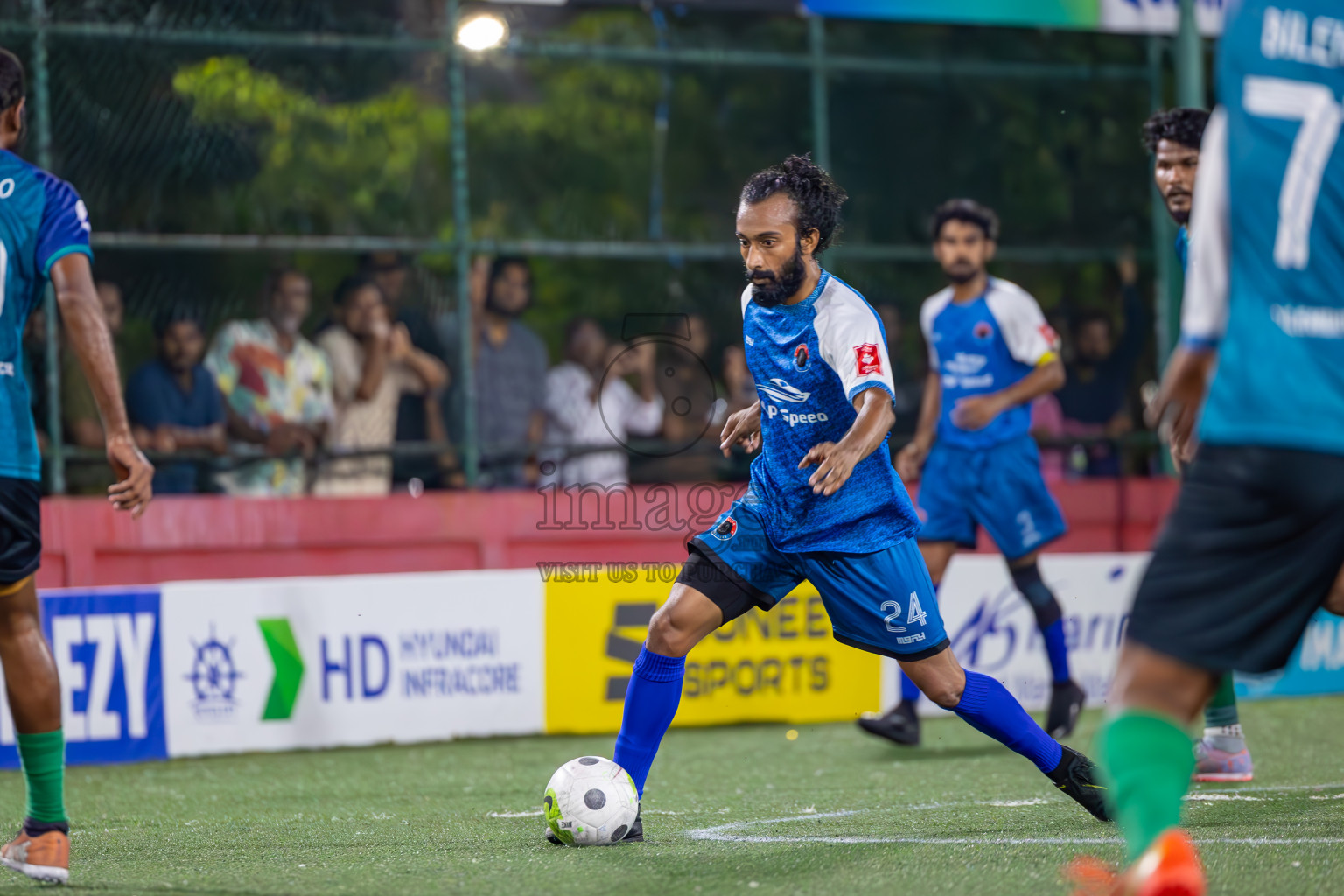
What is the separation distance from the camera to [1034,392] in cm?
764

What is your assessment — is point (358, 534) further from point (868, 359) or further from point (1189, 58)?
point (1189, 58)

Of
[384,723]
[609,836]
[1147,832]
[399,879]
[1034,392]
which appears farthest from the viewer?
[384,723]

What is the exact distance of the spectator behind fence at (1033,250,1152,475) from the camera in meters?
11.0

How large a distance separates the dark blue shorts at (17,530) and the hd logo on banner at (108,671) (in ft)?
12.0

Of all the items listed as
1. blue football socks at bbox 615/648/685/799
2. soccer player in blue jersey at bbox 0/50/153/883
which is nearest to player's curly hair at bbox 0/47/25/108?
soccer player in blue jersey at bbox 0/50/153/883

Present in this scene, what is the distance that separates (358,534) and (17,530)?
204 inches

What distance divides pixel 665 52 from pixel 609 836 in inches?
268

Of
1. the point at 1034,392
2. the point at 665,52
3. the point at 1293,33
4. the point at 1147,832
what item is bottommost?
the point at 1147,832

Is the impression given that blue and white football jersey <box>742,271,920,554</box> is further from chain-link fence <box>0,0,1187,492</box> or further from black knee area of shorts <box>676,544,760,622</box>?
chain-link fence <box>0,0,1187,492</box>

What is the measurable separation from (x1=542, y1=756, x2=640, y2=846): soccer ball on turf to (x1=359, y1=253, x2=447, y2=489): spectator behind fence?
203 inches

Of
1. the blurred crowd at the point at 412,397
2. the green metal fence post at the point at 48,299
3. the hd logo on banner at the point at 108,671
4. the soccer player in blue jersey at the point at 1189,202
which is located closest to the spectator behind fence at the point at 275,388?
the blurred crowd at the point at 412,397

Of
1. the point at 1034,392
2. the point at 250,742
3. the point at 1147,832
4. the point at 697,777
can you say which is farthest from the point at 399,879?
the point at 1034,392

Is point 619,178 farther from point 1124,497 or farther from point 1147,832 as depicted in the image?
point 1147,832

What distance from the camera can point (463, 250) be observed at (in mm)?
9820
